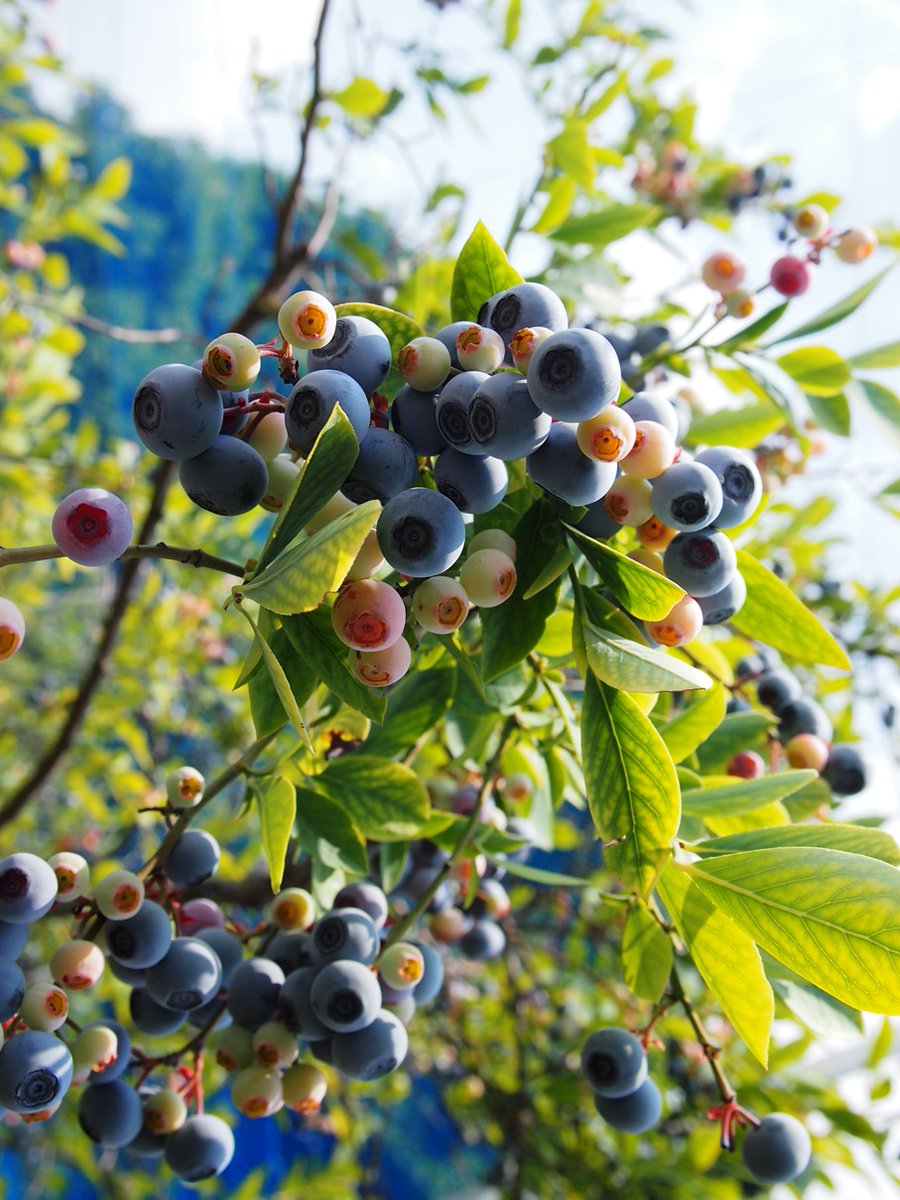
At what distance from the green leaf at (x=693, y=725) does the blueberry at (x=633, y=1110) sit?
375mm

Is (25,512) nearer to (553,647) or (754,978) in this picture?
(553,647)

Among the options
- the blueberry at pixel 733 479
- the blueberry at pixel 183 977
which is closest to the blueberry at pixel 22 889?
the blueberry at pixel 183 977

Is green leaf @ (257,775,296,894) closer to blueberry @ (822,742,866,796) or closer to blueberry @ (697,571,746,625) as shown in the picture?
blueberry @ (697,571,746,625)

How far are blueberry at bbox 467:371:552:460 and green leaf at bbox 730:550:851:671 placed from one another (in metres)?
0.24

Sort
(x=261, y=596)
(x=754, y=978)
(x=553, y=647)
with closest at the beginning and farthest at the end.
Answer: (x=261, y=596)
(x=754, y=978)
(x=553, y=647)

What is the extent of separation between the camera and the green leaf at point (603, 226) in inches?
40.2

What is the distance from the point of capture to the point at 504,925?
5.89 feet

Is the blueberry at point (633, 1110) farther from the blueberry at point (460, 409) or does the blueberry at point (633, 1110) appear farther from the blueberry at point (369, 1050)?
the blueberry at point (460, 409)

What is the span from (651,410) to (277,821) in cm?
37

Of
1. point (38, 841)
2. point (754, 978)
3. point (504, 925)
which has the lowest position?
point (38, 841)

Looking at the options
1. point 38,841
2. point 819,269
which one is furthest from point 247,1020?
point 38,841

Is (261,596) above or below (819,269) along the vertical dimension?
below

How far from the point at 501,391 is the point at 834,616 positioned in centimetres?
140

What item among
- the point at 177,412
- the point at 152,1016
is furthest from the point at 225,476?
the point at 152,1016
